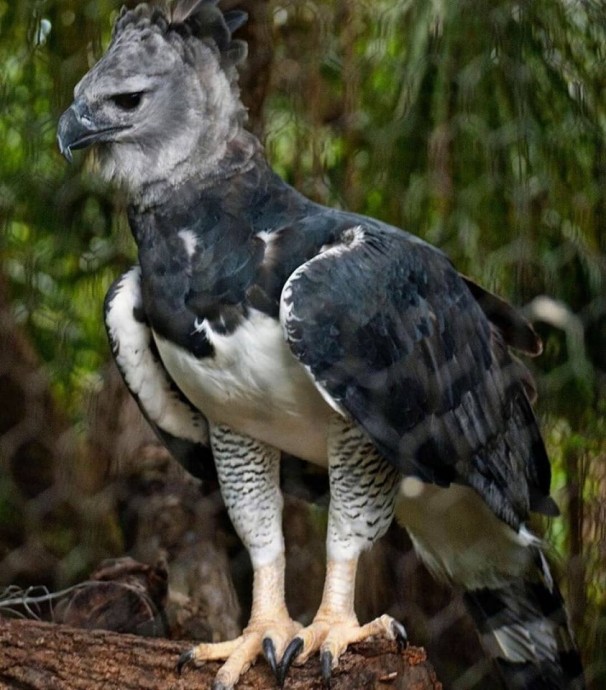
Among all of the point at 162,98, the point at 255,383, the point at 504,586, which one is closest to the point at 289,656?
the point at 255,383

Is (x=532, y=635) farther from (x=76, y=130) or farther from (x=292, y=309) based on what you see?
(x=76, y=130)

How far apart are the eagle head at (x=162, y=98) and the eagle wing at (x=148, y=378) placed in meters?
0.13

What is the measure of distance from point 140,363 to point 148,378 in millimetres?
21

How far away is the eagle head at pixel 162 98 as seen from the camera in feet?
3.86

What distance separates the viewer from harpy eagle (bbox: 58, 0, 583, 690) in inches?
43.6

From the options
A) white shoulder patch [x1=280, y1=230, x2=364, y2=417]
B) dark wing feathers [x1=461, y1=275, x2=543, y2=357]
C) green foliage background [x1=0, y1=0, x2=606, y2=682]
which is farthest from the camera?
green foliage background [x1=0, y1=0, x2=606, y2=682]

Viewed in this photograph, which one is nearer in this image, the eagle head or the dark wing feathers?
the eagle head

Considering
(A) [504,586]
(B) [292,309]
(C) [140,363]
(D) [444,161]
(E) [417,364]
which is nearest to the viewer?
(B) [292,309]

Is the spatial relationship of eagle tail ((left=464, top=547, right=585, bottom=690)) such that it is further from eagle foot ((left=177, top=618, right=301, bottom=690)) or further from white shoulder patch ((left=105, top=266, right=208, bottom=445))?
white shoulder patch ((left=105, top=266, right=208, bottom=445))

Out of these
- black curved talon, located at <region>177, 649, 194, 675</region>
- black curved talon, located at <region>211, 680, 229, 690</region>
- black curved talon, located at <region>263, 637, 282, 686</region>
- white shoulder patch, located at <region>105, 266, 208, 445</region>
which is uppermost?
white shoulder patch, located at <region>105, 266, 208, 445</region>

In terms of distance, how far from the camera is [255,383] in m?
1.13

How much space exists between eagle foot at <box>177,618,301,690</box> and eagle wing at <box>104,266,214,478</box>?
0.82ft

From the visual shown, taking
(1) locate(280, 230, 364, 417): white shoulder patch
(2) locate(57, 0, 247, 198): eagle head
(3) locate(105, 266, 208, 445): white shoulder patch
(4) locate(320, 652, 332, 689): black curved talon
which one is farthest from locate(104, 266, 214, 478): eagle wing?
(4) locate(320, 652, 332, 689): black curved talon

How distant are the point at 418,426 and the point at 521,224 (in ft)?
1.51
